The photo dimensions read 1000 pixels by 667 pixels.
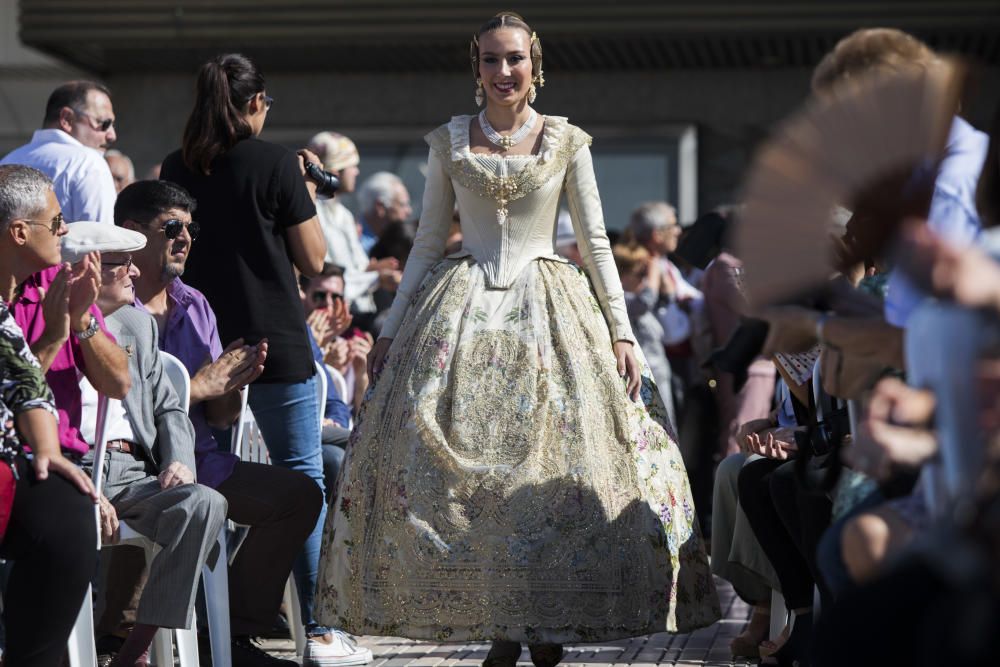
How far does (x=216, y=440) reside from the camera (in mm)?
5055

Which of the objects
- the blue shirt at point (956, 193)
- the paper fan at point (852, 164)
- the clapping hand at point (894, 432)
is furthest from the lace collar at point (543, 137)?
the clapping hand at point (894, 432)

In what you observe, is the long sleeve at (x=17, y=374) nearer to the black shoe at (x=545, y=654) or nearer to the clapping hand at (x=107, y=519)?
the clapping hand at (x=107, y=519)

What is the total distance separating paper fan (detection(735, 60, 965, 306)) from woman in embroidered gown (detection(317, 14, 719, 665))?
5.95ft

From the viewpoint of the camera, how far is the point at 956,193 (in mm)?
2967

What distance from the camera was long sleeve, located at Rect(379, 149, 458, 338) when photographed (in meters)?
4.93

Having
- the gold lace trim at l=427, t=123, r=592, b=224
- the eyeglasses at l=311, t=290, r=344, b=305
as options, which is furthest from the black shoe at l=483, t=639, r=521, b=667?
the eyeglasses at l=311, t=290, r=344, b=305

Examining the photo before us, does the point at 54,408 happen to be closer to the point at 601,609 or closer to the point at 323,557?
the point at 323,557

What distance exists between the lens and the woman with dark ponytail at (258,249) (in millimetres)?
5043

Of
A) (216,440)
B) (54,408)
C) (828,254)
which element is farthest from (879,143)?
(216,440)

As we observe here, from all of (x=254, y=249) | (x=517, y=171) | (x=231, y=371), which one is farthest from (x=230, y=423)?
(x=517, y=171)

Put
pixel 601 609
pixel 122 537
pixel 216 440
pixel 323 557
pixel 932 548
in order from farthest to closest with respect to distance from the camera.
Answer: pixel 216 440
pixel 323 557
pixel 601 609
pixel 122 537
pixel 932 548

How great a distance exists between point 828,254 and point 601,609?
1873 mm

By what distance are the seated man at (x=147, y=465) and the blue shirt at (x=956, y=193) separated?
2.01 meters

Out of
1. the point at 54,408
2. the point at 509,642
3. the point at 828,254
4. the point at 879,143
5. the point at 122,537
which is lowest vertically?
the point at 509,642
